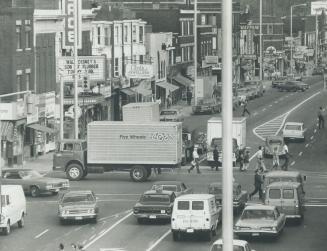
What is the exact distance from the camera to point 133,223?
154 feet

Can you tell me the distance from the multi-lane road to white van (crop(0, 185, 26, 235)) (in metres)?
0.47

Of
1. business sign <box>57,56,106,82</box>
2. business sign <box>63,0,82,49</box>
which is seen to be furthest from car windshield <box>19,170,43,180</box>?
business sign <box>63,0,82,49</box>

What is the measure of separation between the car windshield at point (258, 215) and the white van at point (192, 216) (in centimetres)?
133

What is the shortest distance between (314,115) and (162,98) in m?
18.8

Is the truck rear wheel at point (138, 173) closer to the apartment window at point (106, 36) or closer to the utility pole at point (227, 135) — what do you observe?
the utility pole at point (227, 135)

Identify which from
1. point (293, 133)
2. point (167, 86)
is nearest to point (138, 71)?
point (293, 133)

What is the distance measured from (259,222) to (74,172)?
68.3 feet

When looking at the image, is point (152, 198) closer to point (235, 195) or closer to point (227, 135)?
point (235, 195)

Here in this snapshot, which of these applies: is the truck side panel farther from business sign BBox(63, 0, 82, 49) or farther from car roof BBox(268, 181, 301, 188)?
car roof BBox(268, 181, 301, 188)

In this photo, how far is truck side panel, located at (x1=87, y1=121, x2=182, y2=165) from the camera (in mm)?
59438

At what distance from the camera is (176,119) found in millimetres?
92688

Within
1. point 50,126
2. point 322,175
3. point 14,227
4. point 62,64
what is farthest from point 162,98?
point 14,227

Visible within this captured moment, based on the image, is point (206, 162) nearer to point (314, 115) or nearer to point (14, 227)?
point (14, 227)

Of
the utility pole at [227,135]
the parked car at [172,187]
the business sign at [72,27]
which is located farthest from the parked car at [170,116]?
the utility pole at [227,135]
